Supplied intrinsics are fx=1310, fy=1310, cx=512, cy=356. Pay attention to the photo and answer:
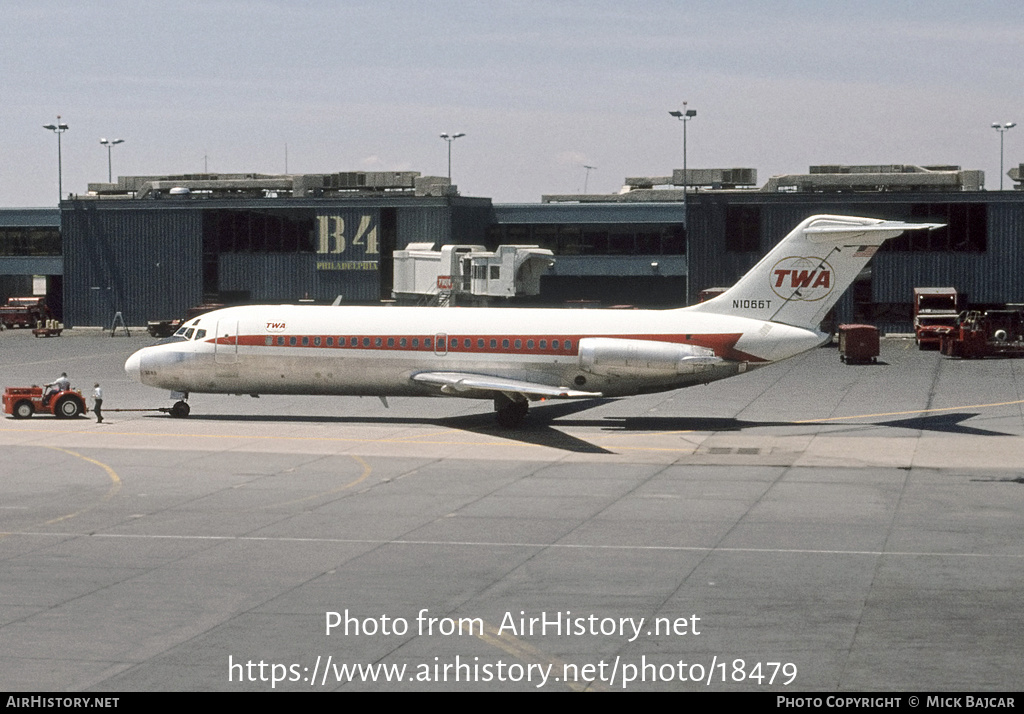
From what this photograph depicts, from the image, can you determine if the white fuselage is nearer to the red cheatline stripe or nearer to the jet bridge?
the red cheatline stripe

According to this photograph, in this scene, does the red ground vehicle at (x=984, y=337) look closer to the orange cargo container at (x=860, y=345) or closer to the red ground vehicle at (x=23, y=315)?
the orange cargo container at (x=860, y=345)

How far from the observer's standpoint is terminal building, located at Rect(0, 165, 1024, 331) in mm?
88375

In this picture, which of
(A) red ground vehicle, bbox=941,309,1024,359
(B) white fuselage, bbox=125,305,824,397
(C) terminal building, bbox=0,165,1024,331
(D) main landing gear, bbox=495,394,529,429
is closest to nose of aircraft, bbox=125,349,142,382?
(B) white fuselage, bbox=125,305,824,397

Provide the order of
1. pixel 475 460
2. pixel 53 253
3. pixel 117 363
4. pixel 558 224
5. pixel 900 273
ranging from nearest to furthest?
pixel 475 460 < pixel 117 363 < pixel 900 273 < pixel 558 224 < pixel 53 253

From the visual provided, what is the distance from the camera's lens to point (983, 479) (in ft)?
114

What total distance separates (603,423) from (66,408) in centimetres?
1962

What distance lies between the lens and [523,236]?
329ft

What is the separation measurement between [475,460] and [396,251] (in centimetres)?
5393

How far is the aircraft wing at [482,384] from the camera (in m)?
42.8

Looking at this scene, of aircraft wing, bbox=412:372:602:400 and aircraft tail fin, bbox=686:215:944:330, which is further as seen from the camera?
aircraft tail fin, bbox=686:215:944:330

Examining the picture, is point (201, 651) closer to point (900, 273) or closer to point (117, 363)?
point (117, 363)

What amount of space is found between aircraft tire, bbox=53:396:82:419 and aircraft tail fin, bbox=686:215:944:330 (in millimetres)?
23798

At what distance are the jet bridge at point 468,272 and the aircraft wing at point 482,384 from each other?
3678cm
